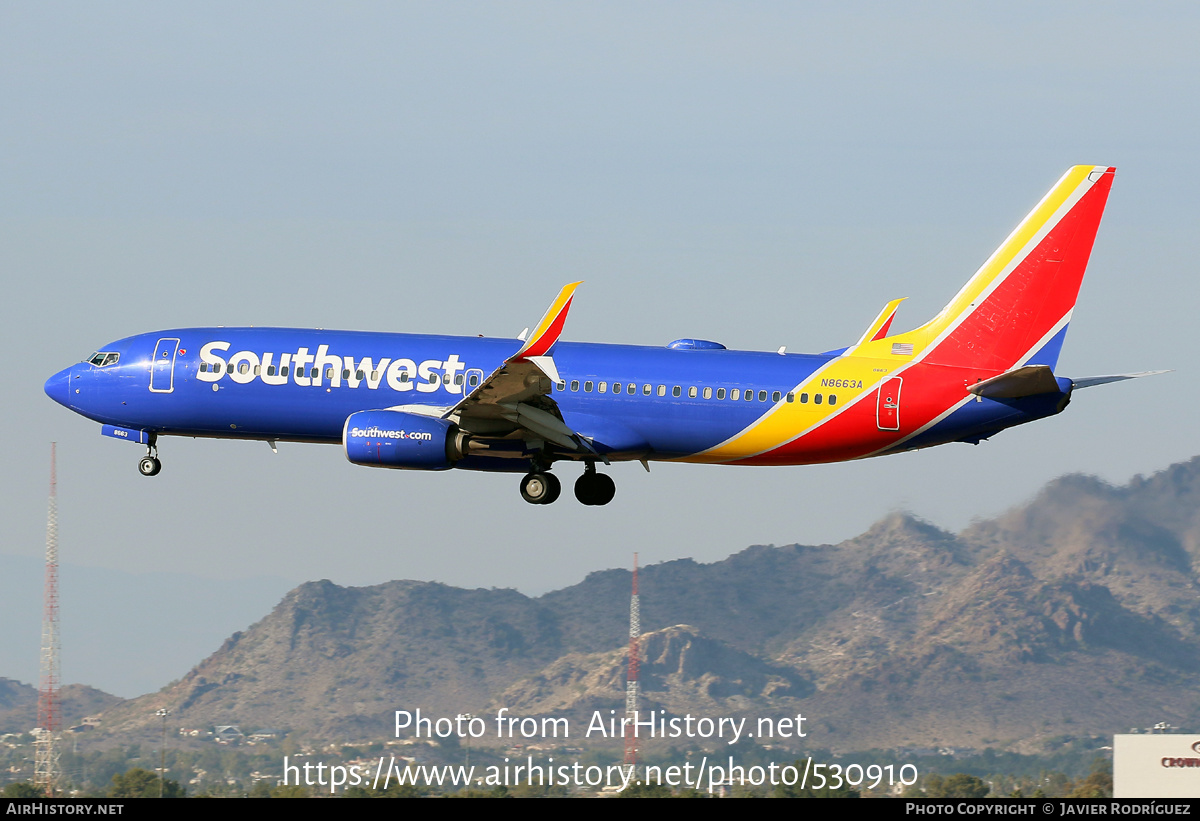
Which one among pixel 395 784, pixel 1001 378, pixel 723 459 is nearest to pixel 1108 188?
pixel 1001 378

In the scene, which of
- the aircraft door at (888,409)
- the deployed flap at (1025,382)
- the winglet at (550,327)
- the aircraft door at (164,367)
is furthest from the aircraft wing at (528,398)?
the deployed flap at (1025,382)

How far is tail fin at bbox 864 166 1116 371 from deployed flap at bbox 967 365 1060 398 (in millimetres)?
1709

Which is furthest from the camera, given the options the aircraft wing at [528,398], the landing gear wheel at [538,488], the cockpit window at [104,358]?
the cockpit window at [104,358]

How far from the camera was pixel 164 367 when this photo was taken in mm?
52344

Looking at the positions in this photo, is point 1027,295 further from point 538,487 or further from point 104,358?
point 104,358

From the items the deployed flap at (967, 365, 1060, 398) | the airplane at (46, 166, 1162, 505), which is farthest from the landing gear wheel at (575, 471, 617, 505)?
the deployed flap at (967, 365, 1060, 398)

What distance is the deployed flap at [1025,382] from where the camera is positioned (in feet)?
153

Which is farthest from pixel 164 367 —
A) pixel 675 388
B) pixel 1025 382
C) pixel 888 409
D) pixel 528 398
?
pixel 1025 382

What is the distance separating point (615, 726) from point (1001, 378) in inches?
5971

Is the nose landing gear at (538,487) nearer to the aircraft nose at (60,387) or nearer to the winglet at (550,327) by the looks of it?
the winglet at (550,327)

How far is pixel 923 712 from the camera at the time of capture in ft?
599

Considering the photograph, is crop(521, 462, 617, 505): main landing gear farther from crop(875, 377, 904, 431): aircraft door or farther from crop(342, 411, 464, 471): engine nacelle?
crop(875, 377, 904, 431): aircraft door

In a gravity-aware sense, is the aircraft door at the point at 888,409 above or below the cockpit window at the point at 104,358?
below

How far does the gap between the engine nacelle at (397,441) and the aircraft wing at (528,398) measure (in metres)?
0.93
